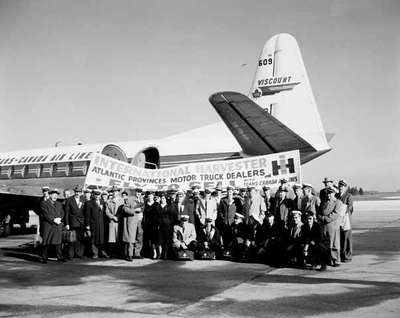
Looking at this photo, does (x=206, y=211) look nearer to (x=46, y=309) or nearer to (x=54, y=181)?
(x=46, y=309)

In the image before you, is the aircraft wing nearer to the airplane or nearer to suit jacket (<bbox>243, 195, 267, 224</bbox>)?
the airplane

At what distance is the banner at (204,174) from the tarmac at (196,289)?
290 centimetres

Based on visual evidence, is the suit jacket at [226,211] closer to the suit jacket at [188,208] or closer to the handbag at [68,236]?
the suit jacket at [188,208]

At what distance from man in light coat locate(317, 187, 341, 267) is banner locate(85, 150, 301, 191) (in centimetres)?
220

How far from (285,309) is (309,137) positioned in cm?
1017

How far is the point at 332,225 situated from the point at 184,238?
3.59m

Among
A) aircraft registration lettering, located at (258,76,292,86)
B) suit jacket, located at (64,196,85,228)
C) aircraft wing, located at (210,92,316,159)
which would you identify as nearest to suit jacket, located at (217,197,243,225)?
aircraft wing, located at (210,92,316,159)

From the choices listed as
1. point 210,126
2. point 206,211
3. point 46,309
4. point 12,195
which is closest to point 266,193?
point 206,211

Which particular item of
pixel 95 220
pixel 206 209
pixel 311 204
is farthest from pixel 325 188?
pixel 95 220

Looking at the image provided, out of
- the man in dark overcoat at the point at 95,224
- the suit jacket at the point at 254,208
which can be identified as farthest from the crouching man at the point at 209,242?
the man in dark overcoat at the point at 95,224

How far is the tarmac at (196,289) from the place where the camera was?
5754 mm

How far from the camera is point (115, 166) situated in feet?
43.3

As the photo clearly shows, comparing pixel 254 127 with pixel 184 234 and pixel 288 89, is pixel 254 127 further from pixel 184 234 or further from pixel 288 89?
pixel 184 234

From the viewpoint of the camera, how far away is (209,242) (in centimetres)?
1083
